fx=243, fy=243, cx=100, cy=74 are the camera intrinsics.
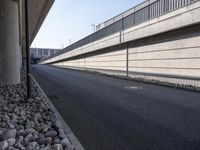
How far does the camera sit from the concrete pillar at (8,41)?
39.7 ft

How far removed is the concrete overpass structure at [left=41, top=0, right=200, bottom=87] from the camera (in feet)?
42.5

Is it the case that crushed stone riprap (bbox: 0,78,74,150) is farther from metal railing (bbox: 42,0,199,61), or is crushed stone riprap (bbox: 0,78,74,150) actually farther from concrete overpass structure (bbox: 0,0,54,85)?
metal railing (bbox: 42,0,199,61)

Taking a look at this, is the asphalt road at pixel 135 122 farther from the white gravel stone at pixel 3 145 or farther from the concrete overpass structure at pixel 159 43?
the concrete overpass structure at pixel 159 43

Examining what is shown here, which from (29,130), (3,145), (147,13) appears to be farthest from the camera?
(147,13)

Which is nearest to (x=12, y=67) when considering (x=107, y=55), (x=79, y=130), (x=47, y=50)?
(x=79, y=130)

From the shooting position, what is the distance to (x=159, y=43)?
16.2 meters

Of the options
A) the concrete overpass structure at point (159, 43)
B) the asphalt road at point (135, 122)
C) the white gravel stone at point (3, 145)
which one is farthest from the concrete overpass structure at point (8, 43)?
the white gravel stone at point (3, 145)

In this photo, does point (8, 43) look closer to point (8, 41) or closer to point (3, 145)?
point (8, 41)

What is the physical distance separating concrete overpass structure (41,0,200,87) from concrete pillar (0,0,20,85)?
8.62m

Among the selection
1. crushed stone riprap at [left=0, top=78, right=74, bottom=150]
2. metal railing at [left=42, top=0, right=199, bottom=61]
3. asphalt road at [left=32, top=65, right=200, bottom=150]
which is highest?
metal railing at [left=42, top=0, right=199, bottom=61]

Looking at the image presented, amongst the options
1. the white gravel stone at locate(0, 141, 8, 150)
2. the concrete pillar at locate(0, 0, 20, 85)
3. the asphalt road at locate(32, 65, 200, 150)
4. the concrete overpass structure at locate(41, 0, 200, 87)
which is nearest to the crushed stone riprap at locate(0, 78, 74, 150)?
the white gravel stone at locate(0, 141, 8, 150)

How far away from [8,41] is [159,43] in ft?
31.1

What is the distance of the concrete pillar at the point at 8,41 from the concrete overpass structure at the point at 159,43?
862 centimetres

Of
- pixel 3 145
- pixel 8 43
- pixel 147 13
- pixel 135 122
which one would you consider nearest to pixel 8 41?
pixel 8 43
